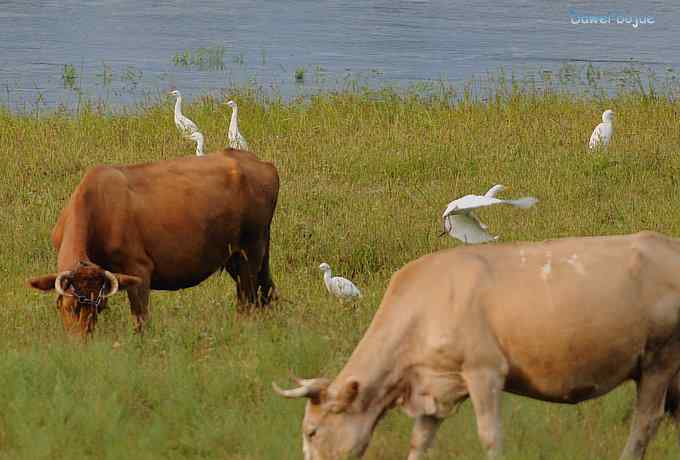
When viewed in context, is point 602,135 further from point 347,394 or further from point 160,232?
point 347,394

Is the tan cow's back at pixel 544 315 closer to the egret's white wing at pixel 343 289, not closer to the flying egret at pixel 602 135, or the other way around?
the egret's white wing at pixel 343 289

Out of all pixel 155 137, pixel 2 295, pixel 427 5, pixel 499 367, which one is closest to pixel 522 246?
pixel 499 367

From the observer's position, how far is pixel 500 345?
6.59 m

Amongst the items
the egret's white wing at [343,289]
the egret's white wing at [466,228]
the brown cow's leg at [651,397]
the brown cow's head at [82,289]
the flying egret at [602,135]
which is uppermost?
the brown cow's leg at [651,397]

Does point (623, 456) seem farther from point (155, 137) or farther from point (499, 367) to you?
point (155, 137)

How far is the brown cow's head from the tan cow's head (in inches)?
104

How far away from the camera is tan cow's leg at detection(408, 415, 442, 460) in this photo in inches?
264

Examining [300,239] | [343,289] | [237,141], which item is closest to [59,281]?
[343,289]

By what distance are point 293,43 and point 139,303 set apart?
27009mm

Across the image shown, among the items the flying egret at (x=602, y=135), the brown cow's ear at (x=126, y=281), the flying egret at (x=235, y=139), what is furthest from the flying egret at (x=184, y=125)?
the brown cow's ear at (x=126, y=281)

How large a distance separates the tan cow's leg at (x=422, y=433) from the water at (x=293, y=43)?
57.5 feet

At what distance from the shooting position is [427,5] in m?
47.0

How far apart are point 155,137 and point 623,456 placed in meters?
12.7

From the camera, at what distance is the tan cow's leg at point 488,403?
6438 mm
